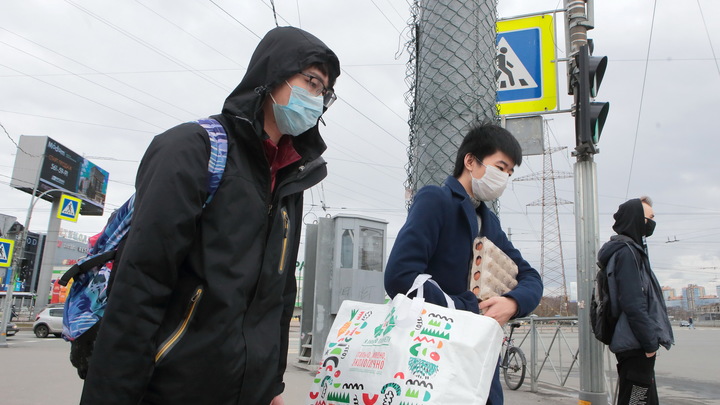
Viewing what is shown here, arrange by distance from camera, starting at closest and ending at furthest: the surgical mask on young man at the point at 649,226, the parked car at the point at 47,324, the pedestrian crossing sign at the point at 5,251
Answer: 1. the surgical mask on young man at the point at 649,226
2. the pedestrian crossing sign at the point at 5,251
3. the parked car at the point at 47,324

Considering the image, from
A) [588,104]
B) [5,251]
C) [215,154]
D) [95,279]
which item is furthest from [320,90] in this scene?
[5,251]

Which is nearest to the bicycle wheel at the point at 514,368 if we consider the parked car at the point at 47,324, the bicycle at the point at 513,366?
the bicycle at the point at 513,366

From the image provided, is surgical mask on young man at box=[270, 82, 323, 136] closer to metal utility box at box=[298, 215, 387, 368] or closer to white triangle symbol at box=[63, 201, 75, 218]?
metal utility box at box=[298, 215, 387, 368]

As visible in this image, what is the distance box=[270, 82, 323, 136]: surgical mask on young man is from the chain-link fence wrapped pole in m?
1.06

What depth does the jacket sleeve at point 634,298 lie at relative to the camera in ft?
12.0

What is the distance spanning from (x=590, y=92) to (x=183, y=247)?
4.46 m

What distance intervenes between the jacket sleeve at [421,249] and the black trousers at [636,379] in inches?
96.6

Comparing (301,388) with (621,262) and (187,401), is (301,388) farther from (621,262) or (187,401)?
(187,401)

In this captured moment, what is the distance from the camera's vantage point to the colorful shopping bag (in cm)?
153

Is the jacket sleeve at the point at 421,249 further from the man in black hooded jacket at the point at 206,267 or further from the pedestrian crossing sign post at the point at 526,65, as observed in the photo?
the pedestrian crossing sign post at the point at 526,65

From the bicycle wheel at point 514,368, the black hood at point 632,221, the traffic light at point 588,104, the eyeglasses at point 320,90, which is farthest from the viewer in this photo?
the bicycle wheel at point 514,368

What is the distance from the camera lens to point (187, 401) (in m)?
1.35

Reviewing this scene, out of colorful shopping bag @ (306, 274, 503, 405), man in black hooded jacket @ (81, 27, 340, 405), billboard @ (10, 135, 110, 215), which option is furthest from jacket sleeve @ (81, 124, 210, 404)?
billboard @ (10, 135, 110, 215)

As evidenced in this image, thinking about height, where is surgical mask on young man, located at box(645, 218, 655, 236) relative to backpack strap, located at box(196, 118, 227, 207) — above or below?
above
